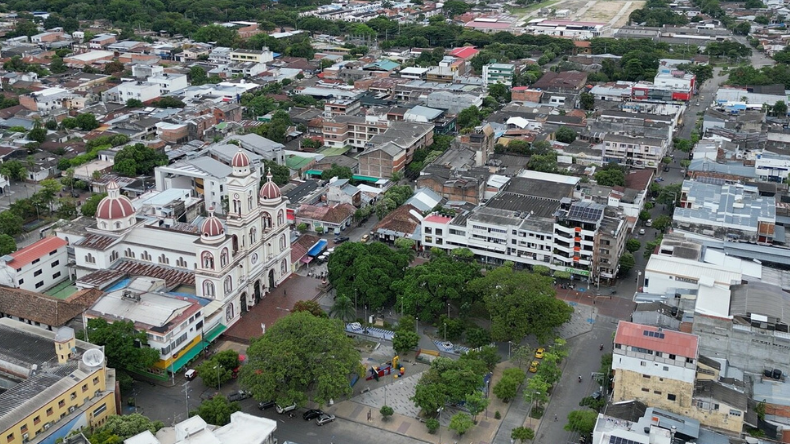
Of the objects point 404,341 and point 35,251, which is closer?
point 404,341

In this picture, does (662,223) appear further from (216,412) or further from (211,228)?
(216,412)

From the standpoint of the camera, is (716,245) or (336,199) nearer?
(716,245)

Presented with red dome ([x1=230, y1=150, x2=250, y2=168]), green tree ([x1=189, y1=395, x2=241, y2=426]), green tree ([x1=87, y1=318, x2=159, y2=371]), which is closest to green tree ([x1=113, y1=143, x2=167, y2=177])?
red dome ([x1=230, y1=150, x2=250, y2=168])

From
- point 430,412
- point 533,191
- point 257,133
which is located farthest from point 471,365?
point 257,133

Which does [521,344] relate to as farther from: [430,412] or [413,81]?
[413,81]

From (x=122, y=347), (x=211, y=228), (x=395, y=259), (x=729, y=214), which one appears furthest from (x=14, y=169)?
(x=729, y=214)

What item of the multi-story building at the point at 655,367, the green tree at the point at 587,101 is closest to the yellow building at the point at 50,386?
the multi-story building at the point at 655,367

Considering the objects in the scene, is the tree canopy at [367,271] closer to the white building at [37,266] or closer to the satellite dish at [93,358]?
the satellite dish at [93,358]
